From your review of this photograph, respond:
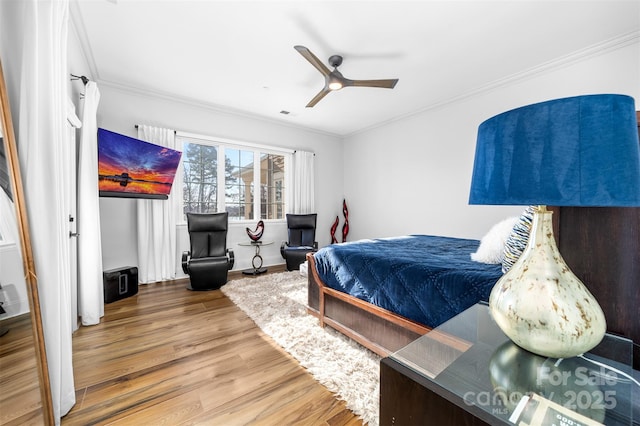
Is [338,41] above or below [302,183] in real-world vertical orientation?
above

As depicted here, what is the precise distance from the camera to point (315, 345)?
77.1 inches

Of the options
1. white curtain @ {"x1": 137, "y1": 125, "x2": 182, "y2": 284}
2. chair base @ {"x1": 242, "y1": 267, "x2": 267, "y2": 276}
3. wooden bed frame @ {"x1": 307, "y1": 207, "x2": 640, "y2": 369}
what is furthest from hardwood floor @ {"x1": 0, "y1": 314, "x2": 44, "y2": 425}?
chair base @ {"x1": 242, "y1": 267, "x2": 267, "y2": 276}

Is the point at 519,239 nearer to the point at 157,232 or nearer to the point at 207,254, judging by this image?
the point at 207,254

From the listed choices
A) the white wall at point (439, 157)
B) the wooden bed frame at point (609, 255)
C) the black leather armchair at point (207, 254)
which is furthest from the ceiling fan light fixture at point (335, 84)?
the black leather armchair at point (207, 254)

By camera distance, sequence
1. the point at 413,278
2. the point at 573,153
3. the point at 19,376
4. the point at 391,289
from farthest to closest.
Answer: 1. the point at 391,289
2. the point at 413,278
3. the point at 19,376
4. the point at 573,153

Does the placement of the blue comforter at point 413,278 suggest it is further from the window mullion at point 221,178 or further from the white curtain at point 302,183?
the white curtain at point 302,183

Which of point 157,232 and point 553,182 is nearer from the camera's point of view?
point 553,182

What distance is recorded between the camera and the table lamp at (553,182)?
0.54 m

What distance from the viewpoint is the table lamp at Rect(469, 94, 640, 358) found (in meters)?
0.54

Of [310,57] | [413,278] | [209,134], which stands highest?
[310,57]

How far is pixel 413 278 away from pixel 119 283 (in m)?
3.27

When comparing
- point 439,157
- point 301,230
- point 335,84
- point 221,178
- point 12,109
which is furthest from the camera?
point 301,230

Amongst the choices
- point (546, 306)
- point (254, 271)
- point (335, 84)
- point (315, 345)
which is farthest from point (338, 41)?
point (254, 271)

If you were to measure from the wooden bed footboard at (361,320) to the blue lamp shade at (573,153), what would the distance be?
1154 millimetres
